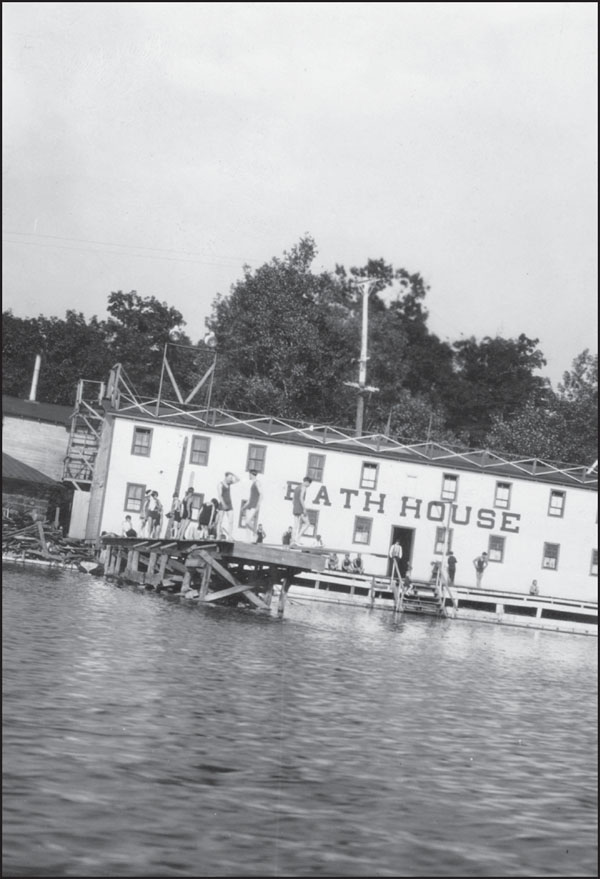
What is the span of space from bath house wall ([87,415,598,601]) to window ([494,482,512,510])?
0.05 meters

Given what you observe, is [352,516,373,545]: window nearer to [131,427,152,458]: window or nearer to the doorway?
the doorway

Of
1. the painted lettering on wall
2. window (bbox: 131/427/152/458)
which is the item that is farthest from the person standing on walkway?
window (bbox: 131/427/152/458)

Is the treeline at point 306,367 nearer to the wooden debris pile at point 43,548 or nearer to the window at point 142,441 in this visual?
the window at point 142,441

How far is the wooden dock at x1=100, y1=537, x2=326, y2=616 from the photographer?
30.4 metres

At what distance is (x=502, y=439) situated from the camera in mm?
69500

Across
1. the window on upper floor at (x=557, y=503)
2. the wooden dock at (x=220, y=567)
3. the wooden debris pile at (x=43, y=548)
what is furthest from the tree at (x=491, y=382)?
the wooden dock at (x=220, y=567)

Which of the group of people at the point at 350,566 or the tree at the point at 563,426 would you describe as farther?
the tree at the point at 563,426

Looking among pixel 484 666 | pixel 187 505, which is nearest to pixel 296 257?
pixel 187 505

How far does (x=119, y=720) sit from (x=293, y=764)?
212cm

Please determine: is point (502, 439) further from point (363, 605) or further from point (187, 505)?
point (187, 505)

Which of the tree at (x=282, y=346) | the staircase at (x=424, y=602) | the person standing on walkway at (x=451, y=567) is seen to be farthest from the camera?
the tree at (x=282, y=346)

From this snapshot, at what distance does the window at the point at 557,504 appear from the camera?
5438 centimetres

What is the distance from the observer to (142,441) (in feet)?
170

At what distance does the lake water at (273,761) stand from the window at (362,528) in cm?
2936
